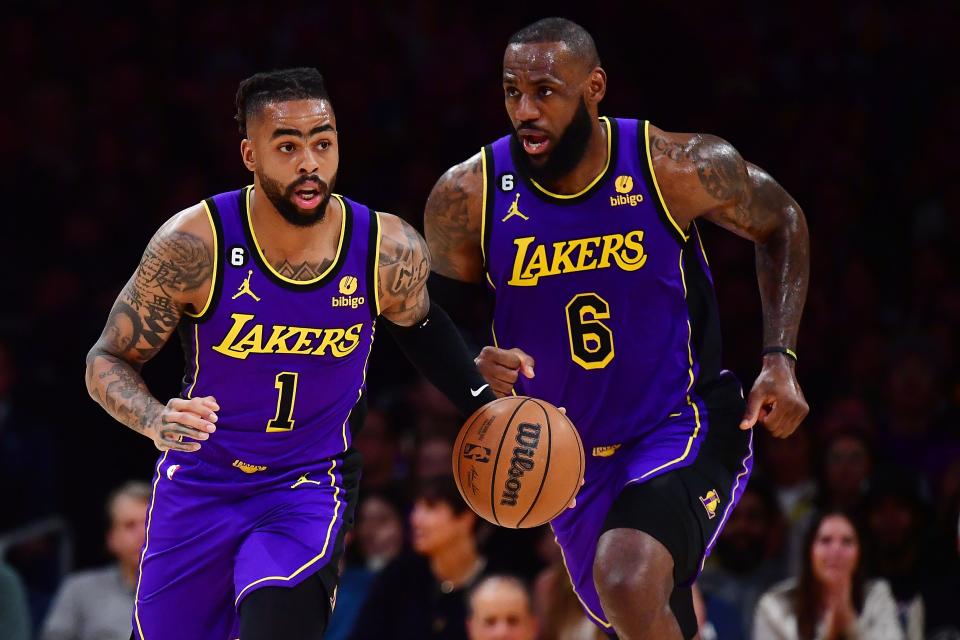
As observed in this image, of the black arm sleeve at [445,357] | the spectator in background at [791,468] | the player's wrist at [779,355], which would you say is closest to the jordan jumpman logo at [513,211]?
the black arm sleeve at [445,357]

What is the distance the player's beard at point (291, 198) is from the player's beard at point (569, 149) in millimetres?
849

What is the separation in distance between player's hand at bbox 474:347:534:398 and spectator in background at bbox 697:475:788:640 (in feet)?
8.68

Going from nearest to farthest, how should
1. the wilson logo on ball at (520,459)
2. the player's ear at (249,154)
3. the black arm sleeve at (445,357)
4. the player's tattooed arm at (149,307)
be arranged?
the player's tattooed arm at (149,307) → the player's ear at (249,154) → the wilson logo on ball at (520,459) → the black arm sleeve at (445,357)

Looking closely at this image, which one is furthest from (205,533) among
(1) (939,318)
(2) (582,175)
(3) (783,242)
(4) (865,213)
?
(4) (865,213)

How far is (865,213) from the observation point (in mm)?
9711

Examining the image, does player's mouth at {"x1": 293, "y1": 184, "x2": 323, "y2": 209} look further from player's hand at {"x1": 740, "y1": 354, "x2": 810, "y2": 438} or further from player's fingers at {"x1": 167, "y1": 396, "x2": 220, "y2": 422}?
player's hand at {"x1": 740, "y1": 354, "x2": 810, "y2": 438}

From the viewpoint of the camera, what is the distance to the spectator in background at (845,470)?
7.74m

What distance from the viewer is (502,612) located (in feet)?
21.8

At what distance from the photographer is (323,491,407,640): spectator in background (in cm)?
779

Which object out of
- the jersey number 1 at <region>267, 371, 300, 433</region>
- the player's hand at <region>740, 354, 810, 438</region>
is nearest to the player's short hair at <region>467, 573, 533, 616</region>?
the player's hand at <region>740, 354, 810, 438</region>

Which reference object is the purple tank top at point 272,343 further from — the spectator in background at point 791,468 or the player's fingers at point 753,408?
the spectator in background at point 791,468

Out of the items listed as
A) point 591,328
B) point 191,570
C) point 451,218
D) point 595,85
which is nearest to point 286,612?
point 191,570

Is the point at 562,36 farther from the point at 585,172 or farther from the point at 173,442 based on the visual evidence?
the point at 173,442

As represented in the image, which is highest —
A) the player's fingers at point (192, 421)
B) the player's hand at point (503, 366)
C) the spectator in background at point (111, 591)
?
the player's fingers at point (192, 421)
